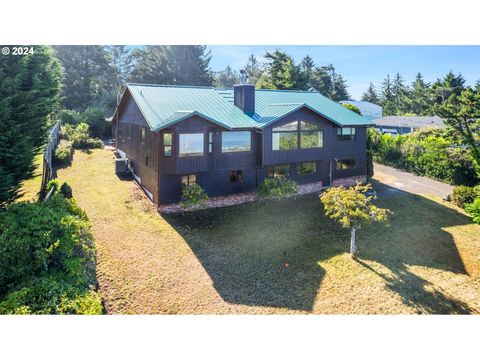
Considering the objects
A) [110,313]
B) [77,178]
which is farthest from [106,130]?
[110,313]

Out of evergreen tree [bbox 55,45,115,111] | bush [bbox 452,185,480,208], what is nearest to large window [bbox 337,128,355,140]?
bush [bbox 452,185,480,208]

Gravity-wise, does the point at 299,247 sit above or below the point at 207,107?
below

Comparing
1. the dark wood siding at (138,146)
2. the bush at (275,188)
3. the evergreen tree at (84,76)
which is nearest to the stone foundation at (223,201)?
the bush at (275,188)

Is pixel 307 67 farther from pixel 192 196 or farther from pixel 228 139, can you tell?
pixel 192 196

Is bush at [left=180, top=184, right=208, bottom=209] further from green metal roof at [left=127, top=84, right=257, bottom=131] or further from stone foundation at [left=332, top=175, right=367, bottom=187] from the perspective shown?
stone foundation at [left=332, top=175, right=367, bottom=187]

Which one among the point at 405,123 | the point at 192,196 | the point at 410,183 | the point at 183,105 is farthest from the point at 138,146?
the point at 405,123

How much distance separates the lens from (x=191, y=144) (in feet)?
51.2

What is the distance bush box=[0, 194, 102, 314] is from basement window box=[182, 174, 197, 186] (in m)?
7.41

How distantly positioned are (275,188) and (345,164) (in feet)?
25.2

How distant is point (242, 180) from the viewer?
18734 millimetres

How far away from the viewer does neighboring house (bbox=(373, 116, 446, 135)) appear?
40328 mm

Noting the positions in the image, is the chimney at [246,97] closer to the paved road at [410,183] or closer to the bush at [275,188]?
the bush at [275,188]

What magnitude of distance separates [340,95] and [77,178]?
3780 centimetres
